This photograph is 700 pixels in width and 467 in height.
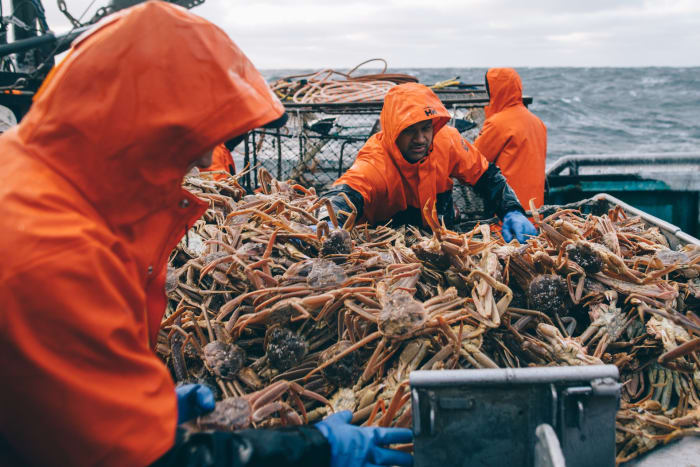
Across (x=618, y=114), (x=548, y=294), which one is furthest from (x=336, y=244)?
(x=618, y=114)

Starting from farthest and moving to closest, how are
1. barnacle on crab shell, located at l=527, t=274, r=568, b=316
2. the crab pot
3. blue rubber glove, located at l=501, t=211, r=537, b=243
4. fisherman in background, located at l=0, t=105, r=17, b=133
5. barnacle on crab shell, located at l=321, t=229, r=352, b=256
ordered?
fisherman in background, located at l=0, t=105, r=17, b=133
blue rubber glove, located at l=501, t=211, r=537, b=243
barnacle on crab shell, located at l=321, t=229, r=352, b=256
barnacle on crab shell, located at l=527, t=274, r=568, b=316
the crab pot

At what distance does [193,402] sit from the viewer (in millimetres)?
1515

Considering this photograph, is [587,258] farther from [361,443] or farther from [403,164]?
[403,164]

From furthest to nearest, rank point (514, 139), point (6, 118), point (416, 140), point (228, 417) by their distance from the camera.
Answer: point (514, 139)
point (6, 118)
point (416, 140)
point (228, 417)

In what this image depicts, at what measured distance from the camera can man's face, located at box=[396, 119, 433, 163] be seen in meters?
3.26

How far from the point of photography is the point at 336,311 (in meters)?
1.96

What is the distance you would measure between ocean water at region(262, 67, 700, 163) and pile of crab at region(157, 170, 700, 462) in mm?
7302

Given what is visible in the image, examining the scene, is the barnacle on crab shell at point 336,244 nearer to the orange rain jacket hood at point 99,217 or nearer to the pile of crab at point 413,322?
the pile of crab at point 413,322

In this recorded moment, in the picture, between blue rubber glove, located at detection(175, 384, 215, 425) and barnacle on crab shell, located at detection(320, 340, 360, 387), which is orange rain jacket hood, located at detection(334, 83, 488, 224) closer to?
barnacle on crab shell, located at detection(320, 340, 360, 387)

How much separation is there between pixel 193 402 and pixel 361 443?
19.9 inches

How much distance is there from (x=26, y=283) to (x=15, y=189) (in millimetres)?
185

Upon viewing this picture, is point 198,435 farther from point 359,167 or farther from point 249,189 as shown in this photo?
point 249,189

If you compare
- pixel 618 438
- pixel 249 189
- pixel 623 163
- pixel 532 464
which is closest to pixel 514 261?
pixel 618 438

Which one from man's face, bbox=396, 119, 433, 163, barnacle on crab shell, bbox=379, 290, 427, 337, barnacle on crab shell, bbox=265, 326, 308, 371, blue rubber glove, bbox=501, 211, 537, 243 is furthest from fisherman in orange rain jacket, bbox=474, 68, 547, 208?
barnacle on crab shell, bbox=265, 326, 308, 371
